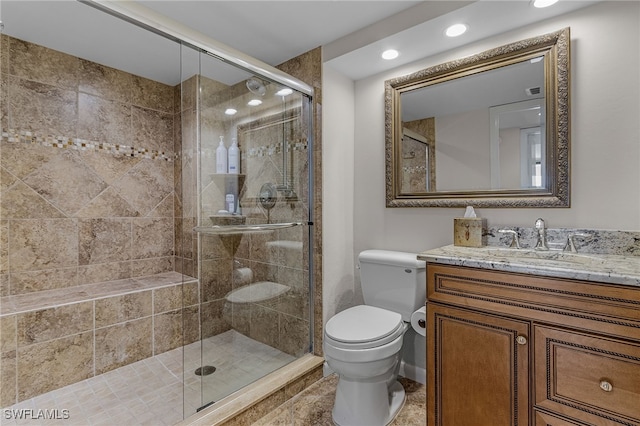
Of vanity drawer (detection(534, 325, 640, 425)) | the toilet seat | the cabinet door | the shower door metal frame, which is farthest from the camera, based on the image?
the toilet seat

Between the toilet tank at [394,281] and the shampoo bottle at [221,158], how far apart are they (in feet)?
3.40

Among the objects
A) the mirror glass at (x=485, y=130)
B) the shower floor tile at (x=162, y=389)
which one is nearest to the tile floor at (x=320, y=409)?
the shower floor tile at (x=162, y=389)

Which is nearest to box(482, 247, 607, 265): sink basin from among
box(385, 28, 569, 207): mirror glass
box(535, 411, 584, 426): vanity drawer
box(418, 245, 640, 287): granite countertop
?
box(418, 245, 640, 287): granite countertop

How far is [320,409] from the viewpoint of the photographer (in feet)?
5.73

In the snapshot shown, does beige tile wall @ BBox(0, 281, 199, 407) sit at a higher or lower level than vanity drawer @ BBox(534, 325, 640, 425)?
lower

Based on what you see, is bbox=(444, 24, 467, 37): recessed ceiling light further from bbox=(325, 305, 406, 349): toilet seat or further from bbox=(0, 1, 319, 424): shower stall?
bbox=(325, 305, 406, 349): toilet seat

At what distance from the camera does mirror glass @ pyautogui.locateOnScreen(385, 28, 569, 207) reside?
1548 mm

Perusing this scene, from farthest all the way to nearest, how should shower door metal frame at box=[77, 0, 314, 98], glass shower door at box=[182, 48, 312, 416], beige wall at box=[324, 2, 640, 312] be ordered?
glass shower door at box=[182, 48, 312, 416]
beige wall at box=[324, 2, 640, 312]
shower door metal frame at box=[77, 0, 314, 98]

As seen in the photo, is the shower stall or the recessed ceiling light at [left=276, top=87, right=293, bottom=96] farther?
the recessed ceiling light at [left=276, top=87, right=293, bottom=96]

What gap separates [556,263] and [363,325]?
3.02 feet

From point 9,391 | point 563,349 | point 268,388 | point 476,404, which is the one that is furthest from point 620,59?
point 9,391

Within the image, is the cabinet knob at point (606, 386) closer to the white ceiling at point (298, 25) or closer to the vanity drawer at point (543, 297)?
the vanity drawer at point (543, 297)

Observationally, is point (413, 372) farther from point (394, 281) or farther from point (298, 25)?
point (298, 25)

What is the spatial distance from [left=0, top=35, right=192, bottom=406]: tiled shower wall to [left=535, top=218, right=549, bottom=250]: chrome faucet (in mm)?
1958
